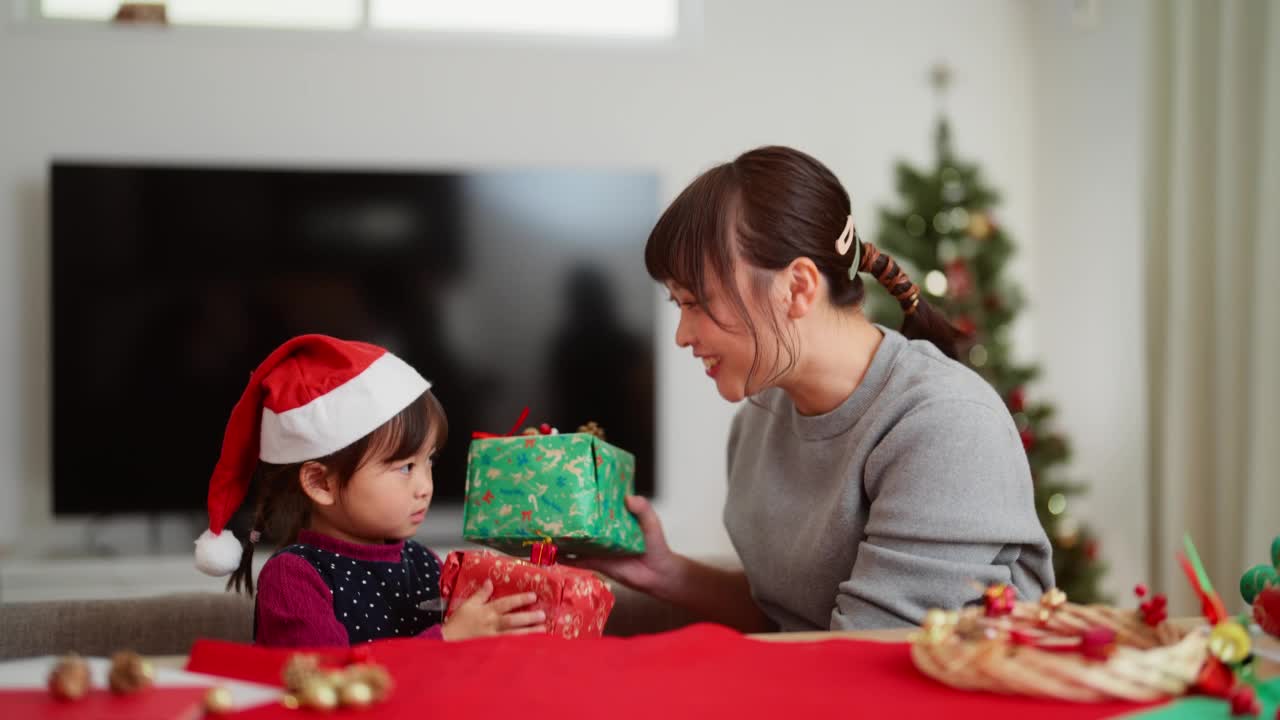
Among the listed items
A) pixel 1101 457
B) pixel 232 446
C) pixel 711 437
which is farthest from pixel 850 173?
pixel 232 446

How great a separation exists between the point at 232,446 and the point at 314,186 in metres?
2.73

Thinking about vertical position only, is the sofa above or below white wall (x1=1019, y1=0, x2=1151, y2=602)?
below

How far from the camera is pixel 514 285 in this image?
4.24 meters

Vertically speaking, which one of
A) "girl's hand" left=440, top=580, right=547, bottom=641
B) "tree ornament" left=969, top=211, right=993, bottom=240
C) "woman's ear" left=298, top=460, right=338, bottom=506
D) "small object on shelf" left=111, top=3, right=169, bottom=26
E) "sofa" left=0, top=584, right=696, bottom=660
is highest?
"small object on shelf" left=111, top=3, right=169, bottom=26

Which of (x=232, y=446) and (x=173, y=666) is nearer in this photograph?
(x=173, y=666)

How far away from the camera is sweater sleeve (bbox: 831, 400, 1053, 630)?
139cm

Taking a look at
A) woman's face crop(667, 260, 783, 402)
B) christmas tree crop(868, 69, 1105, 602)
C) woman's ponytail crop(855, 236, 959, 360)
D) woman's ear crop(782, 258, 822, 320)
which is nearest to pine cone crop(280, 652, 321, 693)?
woman's face crop(667, 260, 783, 402)

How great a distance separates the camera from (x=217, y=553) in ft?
5.07

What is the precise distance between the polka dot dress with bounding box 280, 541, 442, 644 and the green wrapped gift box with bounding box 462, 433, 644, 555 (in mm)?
126

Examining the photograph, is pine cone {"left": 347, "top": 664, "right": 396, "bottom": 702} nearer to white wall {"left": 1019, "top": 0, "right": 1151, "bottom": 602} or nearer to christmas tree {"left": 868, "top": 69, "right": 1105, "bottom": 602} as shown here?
christmas tree {"left": 868, "top": 69, "right": 1105, "bottom": 602}

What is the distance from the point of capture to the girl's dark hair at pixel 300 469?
157cm

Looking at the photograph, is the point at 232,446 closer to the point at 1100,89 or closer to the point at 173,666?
the point at 173,666

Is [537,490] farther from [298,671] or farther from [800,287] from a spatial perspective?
[298,671]

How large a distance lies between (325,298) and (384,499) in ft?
8.86
